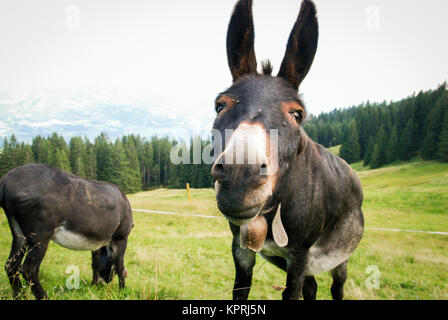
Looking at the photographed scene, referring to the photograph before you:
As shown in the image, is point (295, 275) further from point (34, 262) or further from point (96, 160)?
point (96, 160)

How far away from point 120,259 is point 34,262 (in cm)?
211

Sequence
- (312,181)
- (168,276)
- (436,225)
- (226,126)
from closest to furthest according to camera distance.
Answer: (226,126) < (312,181) < (168,276) < (436,225)

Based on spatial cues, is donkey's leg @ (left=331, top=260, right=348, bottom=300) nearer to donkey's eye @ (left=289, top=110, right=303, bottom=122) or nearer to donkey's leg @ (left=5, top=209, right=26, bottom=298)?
donkey's eye @ (left=289, top=110, right=303, bottom=122)

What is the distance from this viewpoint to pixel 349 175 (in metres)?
3.45

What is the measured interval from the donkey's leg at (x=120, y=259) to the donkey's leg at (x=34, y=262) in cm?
171

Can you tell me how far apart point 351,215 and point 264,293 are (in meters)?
3.70

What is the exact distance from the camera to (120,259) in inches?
262

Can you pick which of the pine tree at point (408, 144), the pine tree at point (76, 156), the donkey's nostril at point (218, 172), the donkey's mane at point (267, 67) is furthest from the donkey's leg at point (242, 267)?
the pine tree at point (76, 156)

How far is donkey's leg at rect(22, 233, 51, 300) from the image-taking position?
4879 mm

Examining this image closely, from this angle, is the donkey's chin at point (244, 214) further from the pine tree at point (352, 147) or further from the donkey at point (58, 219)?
the pine tree at point (352, 147)

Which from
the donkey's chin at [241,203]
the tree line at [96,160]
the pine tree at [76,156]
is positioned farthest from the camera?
the pine tree at [76,156]

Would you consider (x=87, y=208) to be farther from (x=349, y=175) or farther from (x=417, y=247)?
(x=417, y=247)

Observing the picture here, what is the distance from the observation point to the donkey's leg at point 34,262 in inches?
192
